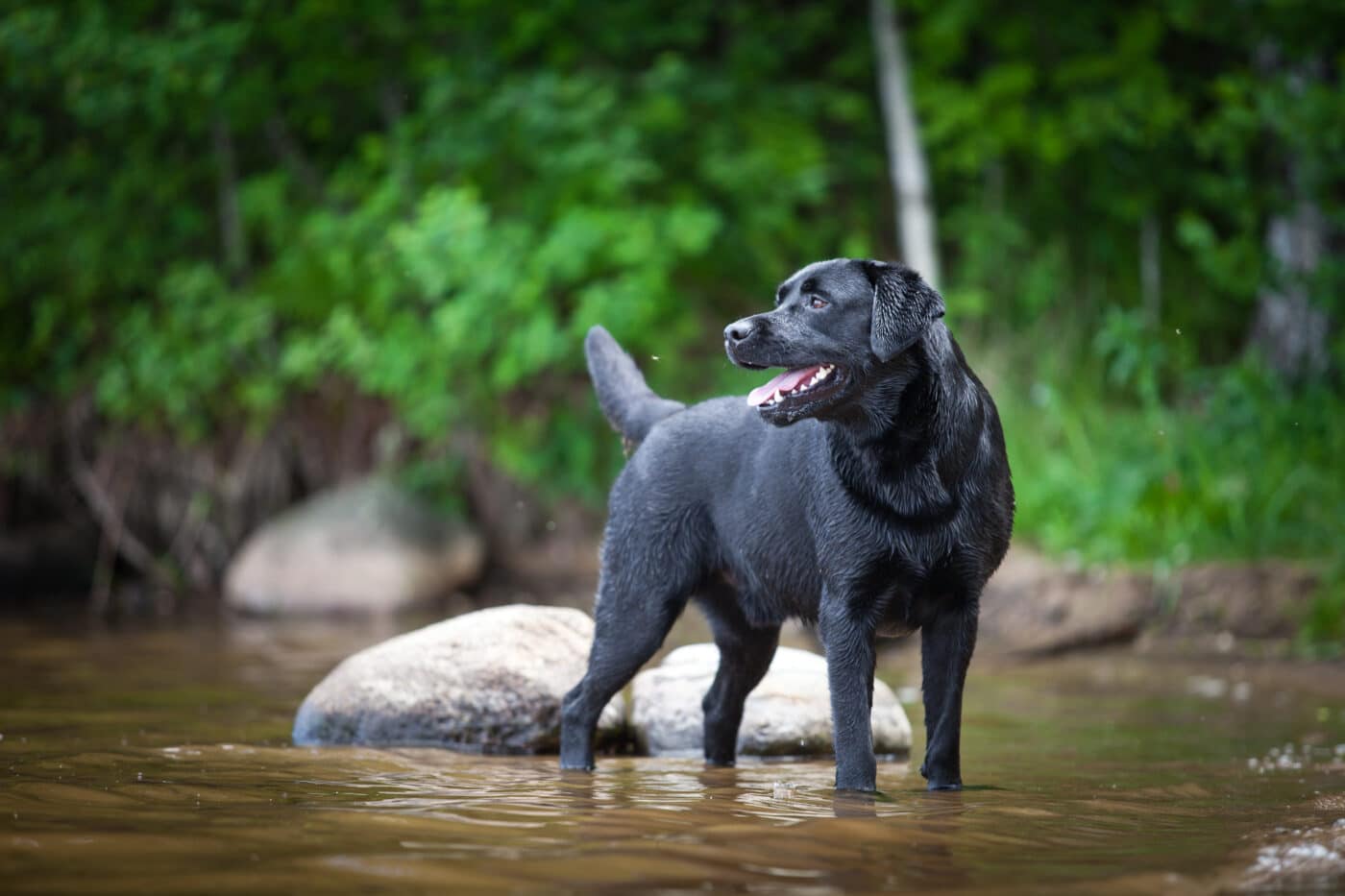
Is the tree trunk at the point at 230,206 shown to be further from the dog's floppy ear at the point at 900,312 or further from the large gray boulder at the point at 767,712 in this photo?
the dog's floppy ear at the point at 900,312

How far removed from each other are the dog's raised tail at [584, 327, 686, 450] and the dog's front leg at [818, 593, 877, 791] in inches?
57.9

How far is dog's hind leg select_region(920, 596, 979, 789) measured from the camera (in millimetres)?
4727

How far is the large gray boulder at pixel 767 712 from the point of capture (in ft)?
20.5

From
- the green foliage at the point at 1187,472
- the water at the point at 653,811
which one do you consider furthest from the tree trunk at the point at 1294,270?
the water at the point at 653,811

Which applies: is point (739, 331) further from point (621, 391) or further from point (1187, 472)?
point (1187, 472)

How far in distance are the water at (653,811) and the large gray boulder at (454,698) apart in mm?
348

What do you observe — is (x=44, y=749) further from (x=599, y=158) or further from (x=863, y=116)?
(x=863, y=116)

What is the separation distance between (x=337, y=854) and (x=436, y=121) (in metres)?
10.7

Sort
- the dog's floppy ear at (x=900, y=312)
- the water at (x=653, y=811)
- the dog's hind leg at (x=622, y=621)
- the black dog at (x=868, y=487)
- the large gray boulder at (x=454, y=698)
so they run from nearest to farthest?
the water at (x=653, y=811) < the dog's floppy ear at (x=900, y=312) < the black dog at (x=868, y=487) < the dog's hind leg at (x=622, y=621) < the large gray boulder at (x=454, y=698)

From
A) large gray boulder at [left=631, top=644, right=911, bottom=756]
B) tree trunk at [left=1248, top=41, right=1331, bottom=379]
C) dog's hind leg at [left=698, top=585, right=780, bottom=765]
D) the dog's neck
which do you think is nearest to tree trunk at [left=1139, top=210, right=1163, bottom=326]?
tree trunk at [left=1248, top=41, right=1331, bottom=379]

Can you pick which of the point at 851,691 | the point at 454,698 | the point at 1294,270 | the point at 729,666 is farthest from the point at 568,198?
the point at 851,691

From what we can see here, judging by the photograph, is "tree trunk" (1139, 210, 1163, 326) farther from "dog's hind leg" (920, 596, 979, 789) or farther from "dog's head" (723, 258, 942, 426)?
"dog's head" (723, 258, 942, 426)

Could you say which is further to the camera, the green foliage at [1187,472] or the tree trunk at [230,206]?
the tree trunk at [230,206]

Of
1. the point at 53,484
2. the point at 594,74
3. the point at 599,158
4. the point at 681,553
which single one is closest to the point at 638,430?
the point at 681,553
